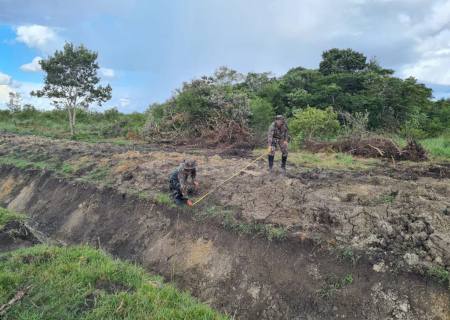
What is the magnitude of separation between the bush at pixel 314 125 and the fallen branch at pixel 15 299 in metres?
12.4

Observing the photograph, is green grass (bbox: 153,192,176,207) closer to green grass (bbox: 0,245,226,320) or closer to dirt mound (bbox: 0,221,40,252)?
dirt mound (bbox: 0,221,40,252)

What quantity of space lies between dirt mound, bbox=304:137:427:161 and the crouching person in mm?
6645

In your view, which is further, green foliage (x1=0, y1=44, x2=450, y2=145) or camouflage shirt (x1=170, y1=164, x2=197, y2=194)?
green foliage (x1=0, y1=44, x2=450, y2=145)

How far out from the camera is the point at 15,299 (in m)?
5.00

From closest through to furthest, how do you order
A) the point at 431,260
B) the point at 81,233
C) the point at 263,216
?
the point at 431,260 → the point at 263,216 → the point at 81,233

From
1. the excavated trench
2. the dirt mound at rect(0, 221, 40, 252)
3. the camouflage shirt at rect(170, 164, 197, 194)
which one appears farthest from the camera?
the camouflage shirt at rect(170, 164, 197, 194)

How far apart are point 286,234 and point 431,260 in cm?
239

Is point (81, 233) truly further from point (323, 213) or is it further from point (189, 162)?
point (323, 213)

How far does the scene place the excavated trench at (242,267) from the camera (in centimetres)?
589

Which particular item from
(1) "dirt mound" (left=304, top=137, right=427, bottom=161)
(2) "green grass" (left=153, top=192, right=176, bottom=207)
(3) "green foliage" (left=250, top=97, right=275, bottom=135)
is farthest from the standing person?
(3) "green foliage" (left=250, top=97, right=275, bottom=135)

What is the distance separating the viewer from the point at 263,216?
815 cm

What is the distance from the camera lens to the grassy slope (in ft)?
16.6

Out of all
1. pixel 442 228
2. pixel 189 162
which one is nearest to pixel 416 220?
pixel 442 228

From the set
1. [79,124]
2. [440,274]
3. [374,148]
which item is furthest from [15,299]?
[79,124]
